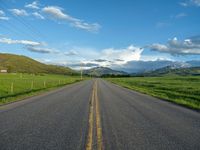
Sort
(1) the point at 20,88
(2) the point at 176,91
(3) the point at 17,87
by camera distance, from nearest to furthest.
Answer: (1) the point at 20,88
(2) the point at 176,91
(3) the point at 17,87

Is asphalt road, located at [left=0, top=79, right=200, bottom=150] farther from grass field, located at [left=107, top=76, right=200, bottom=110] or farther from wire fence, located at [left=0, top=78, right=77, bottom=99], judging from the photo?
wire fence, located at [left=0, top=78, right=77, bottom=99]

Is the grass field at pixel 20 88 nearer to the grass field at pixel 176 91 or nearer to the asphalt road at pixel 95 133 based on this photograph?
the asphalt road at pixel 95 133

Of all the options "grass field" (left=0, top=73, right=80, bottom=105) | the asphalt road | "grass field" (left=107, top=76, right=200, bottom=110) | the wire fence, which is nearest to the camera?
the asphalt road

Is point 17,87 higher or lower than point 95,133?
higher

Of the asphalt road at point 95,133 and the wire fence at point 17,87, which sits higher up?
the wire fence at point 17,87

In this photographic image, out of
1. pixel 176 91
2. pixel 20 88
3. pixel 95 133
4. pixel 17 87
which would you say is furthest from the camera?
pixel 17 87

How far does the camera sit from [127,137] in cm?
736

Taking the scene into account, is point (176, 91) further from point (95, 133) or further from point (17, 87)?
point (95, 133)

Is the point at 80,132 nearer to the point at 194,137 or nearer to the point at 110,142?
the point at 110,142

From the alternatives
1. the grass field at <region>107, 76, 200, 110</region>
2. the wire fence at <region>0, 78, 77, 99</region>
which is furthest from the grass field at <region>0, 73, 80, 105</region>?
the grass field at <region>107, 76, 200, 110</region>

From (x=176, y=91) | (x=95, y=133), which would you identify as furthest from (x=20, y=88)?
(x=95, y=133)

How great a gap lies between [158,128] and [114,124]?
164cm

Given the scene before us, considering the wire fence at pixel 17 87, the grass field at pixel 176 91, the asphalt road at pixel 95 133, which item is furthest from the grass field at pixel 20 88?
the grass field at pixel 176 91

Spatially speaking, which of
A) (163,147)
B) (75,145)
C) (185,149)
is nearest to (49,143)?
(75,145)
